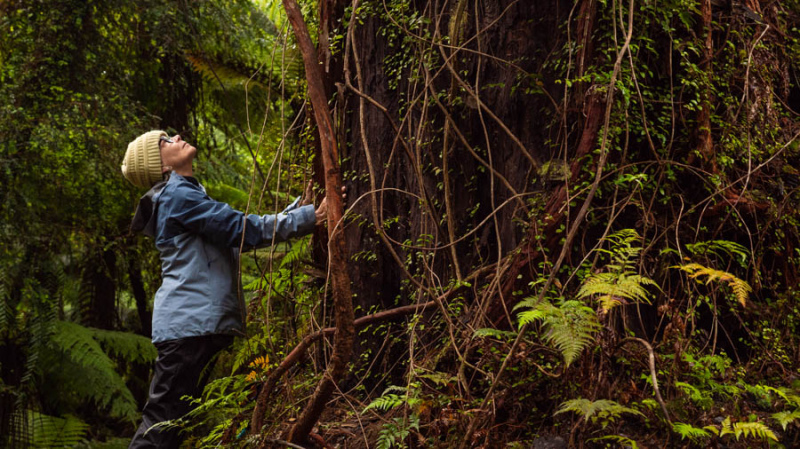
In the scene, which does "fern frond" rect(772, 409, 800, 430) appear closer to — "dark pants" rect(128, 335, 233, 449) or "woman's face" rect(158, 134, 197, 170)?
"dark pants" rect(128, 335, 233, 449)

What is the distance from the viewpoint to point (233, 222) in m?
3.29

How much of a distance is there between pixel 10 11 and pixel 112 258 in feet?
9.07

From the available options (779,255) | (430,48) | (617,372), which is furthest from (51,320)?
(779,255)

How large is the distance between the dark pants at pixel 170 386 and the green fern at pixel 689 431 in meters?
2.27

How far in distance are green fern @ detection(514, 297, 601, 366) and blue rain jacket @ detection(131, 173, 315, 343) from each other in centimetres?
141

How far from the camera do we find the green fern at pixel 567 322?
2.22 m

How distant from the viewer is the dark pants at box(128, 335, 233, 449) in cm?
324

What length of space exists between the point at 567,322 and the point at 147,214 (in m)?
2.42

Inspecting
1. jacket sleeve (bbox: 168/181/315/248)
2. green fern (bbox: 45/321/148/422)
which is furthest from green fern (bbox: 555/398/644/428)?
green fern (bbox: 45/321/148/422)

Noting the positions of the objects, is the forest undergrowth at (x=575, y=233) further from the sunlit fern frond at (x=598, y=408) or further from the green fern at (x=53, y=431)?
the green fern at (x=53, y=431)

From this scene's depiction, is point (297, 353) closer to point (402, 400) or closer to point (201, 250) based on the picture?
point (402, 400)

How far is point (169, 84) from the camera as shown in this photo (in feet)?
22.6

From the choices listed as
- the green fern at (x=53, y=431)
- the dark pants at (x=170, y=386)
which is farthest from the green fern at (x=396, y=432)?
the green fern at (x=53, y=431)

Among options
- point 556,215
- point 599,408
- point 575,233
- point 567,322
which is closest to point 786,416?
point 599,408
